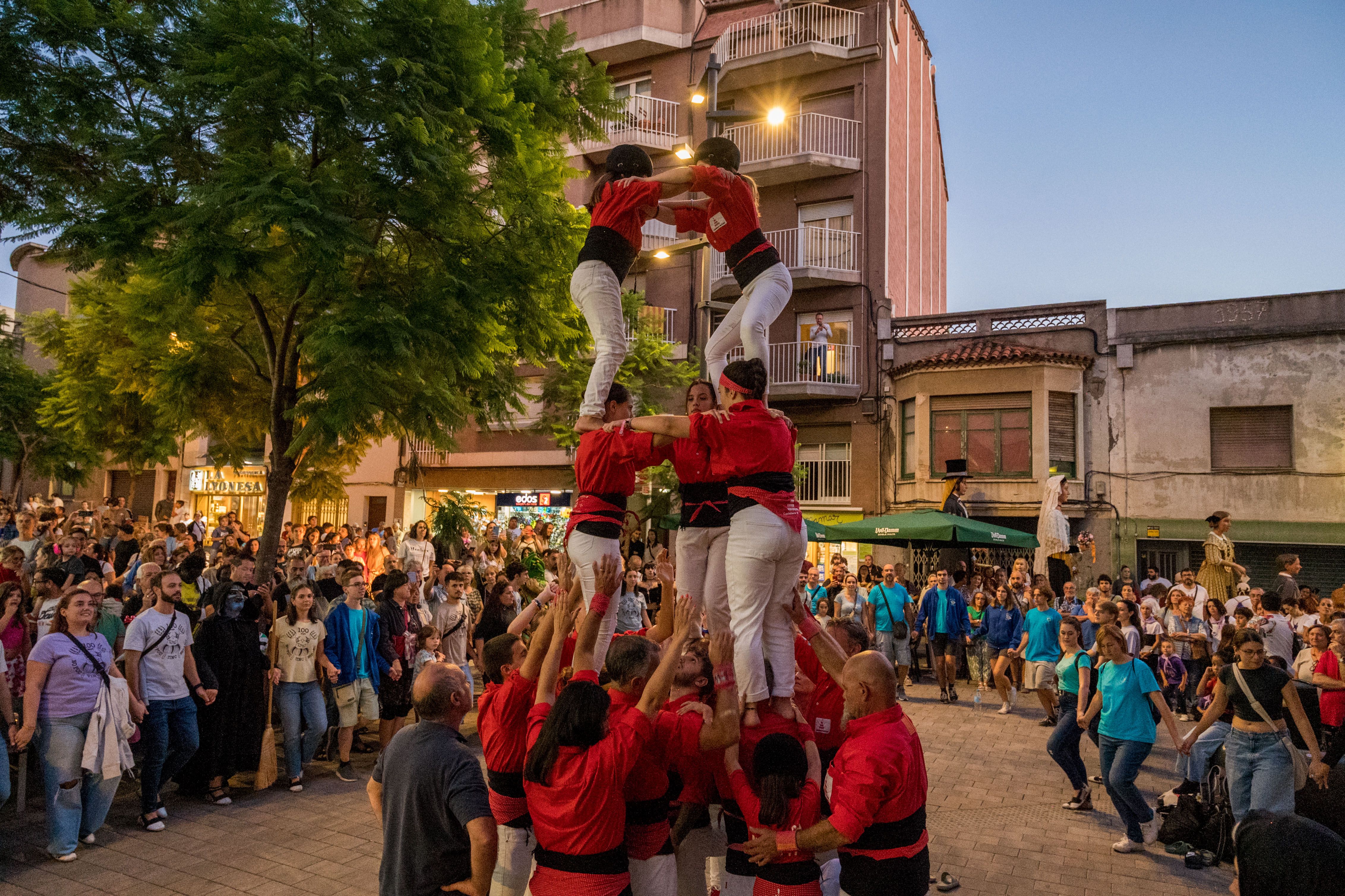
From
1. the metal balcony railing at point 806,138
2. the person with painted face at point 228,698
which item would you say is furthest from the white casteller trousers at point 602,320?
the metal balcony railing at point 806,138

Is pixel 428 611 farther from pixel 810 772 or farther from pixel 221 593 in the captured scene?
pixel 810 772

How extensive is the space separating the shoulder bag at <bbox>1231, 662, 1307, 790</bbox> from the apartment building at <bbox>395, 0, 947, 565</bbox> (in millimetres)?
16294

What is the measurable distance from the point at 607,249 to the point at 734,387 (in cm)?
141

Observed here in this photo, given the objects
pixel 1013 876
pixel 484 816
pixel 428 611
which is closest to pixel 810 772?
pixel 484 816

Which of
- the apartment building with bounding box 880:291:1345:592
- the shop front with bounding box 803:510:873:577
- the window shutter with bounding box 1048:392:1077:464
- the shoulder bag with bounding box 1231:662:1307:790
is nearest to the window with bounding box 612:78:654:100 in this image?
the apartment building with bounding box 880:291:1345:592

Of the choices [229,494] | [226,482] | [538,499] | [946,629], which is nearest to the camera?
[946,629]

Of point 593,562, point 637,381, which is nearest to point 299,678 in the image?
point 593,562

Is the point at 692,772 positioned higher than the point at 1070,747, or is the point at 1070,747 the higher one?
the point at 692,772

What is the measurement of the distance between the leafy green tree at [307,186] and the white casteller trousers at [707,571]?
563 cm

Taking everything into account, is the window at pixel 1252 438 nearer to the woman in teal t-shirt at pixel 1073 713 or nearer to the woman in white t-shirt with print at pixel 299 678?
the woman in teal t-shirt at pixel 1073 713

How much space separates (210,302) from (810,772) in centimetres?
1043

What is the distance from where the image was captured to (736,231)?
5527mm

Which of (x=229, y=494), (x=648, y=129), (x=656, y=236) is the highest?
(x=648, y=129)

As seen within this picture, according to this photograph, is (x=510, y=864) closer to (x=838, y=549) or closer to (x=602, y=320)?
(x=602, y=320)
